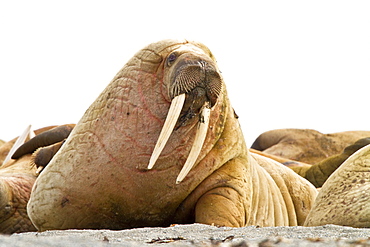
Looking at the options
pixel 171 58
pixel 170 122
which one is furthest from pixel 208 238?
pixel 171 58

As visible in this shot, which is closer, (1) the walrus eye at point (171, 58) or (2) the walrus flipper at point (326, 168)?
(1) the walrus eye at point (171, 58)

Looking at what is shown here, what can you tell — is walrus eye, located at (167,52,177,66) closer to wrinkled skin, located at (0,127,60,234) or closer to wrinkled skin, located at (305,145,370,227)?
wrinkled skin, located at (305,145,370,227)

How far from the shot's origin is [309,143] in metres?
16.8

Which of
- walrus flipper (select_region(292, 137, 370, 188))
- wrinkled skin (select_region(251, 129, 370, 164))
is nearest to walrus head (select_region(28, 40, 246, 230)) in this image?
walrus flipper (select_region(292, 137, 370, 188))

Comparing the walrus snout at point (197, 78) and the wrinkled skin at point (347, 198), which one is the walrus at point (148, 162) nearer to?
the walrus snout at point (197, 78)

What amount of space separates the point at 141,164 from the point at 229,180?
0.77 metres

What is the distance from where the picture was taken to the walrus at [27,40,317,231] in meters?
5.18

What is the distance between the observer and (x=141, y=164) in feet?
17.2

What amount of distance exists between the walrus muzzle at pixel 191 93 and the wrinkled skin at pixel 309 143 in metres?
10.7

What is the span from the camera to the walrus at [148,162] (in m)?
5.18

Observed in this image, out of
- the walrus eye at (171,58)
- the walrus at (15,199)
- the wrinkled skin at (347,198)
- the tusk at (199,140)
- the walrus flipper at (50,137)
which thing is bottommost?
the walrus at (15,199)

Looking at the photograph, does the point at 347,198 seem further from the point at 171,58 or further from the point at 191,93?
the point at 171,58

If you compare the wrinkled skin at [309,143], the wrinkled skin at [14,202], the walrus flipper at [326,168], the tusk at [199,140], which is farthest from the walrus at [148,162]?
the wrinkled skin at [309,143]

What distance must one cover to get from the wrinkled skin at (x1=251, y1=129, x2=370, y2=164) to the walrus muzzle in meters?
10.7
